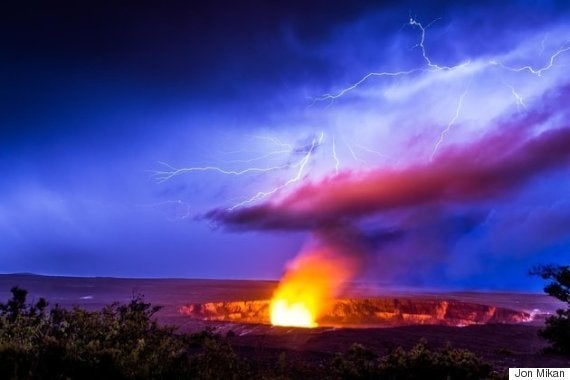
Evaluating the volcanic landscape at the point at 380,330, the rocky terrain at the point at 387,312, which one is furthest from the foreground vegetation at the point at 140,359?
the rocky terrain at the point at 387,312

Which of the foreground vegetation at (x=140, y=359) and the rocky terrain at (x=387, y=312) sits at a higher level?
the foreground vegetation at (x=140, y=359)

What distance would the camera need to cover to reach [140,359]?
11.2m

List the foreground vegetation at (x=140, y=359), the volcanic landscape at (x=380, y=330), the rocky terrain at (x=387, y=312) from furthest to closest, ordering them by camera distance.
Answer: the rocky terrain at (x=387, y=312) → the volcanic landscape at (x=380, y=330) → the foreground vegetation at (x=140, y=359)

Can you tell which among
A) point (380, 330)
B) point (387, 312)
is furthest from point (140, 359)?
point (387, 312)

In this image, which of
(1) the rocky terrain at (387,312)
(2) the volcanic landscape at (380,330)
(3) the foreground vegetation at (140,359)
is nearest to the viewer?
(3) the foreground vegetation at (140,359)

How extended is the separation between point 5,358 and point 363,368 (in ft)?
30.1

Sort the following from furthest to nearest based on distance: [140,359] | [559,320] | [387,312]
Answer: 1. [387,312]
2. [559,320]
3. [140,359]

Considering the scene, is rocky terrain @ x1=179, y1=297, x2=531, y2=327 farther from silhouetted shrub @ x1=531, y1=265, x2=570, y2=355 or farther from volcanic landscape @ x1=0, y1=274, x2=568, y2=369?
silhouetted shrub @ x1=531, y1=265, x2=570, y2=355

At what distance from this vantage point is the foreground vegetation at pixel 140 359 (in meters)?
10.2

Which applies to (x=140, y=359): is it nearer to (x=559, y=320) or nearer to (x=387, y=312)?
(x=559, y=320)

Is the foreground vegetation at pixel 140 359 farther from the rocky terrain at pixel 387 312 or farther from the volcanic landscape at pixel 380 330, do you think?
the rocky terrain at pixel 387 312

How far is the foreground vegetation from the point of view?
33.6 ft

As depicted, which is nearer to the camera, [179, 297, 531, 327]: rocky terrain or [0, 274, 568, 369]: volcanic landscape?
[0, 274, 568, 369]: volcanic landscape

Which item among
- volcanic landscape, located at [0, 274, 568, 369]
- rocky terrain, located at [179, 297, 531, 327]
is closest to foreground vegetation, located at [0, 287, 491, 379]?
volcanic landscape, located at [0, 274, 568, 369]
